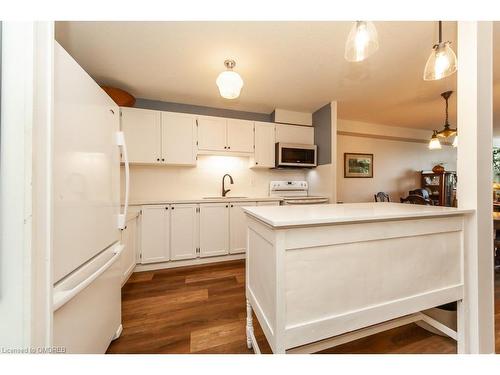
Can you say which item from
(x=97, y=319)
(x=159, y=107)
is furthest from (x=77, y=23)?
(x=97, y=319)

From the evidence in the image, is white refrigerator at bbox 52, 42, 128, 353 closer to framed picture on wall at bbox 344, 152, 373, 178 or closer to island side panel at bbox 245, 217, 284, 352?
island side panel at bbox 245, 217, 284, 352

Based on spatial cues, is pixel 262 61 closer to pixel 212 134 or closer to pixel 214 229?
pixel 212 134

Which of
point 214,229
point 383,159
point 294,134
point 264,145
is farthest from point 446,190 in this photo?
point 214,229

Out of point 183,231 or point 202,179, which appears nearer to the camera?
point 183,231

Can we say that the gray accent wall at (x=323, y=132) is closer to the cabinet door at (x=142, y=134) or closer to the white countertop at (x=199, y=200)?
the white countertop at (x=199, y=200)

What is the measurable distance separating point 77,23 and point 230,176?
2.41m

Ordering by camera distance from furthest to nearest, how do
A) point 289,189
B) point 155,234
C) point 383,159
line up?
1. point 383,159
2. point 289,189
3. point 155,234

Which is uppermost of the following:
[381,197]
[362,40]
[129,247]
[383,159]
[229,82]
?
[229,82]

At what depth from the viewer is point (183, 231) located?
2.64 m

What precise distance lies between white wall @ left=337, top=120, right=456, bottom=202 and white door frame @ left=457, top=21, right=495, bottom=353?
2.96m

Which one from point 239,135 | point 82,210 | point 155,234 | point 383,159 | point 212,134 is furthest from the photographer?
point 383,159

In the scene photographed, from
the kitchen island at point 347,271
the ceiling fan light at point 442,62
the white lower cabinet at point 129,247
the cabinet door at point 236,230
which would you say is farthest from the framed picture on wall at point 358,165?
the white lower cabinet at point 129,247

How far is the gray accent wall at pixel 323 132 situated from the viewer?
3.04 metres

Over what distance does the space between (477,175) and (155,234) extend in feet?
10.2
